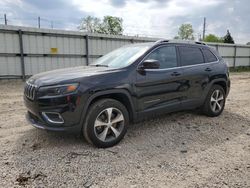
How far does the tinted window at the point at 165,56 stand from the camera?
4.07 metres

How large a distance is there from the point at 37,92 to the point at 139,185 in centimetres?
188

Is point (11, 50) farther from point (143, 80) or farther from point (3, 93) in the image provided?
point (143, 80)

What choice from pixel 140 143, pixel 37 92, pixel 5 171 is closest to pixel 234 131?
pixel 140 143

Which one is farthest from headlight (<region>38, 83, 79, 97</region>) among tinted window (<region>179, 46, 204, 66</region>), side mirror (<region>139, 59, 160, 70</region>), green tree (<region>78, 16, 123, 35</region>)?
green tree (<region>78, 16, 123, 35</region>)

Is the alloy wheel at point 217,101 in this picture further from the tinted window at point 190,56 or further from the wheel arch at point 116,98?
the wheel arch at point 116,98

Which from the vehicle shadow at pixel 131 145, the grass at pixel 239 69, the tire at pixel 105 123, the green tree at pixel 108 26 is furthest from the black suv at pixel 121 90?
the green tree at pixel 108 26

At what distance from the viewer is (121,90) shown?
348 cm

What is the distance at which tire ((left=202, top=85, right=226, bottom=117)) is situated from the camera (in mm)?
4977

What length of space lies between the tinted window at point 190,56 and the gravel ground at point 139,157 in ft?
4.26

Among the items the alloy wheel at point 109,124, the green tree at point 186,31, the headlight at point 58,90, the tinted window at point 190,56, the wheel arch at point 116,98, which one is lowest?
the alloy wheel at point 109,124

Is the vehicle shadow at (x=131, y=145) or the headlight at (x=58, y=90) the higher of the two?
the headlight at (x=58, y=90)

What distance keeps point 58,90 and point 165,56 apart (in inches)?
85.0

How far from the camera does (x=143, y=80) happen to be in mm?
3727

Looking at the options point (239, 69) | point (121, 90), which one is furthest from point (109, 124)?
point (239, 69)
